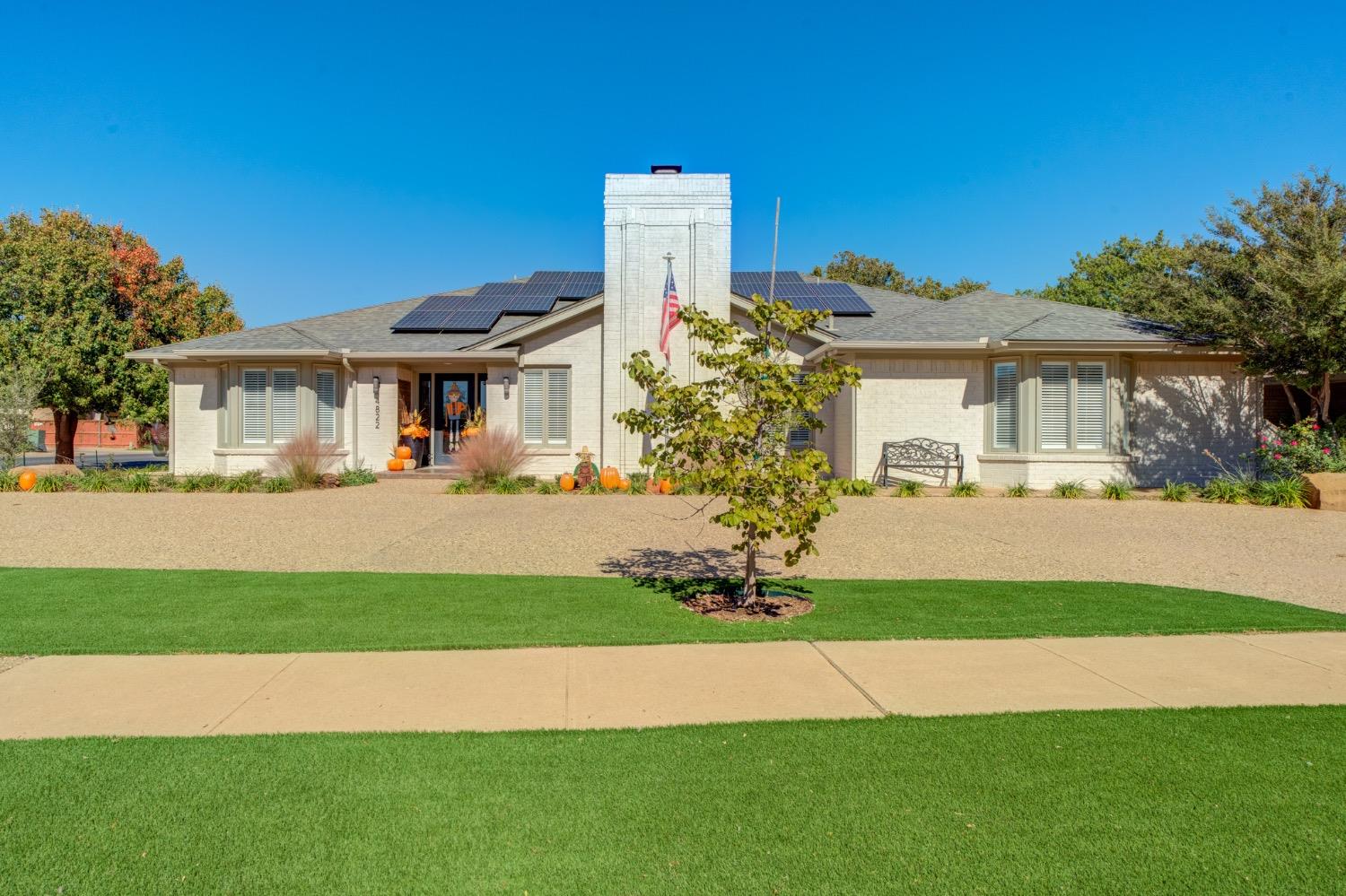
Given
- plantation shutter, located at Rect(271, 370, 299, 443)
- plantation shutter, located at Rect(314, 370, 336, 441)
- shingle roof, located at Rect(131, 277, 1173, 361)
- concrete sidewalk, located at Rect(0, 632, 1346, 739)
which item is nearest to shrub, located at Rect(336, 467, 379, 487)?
plantation shutter, located at Rect(314, 370, 336, 441)

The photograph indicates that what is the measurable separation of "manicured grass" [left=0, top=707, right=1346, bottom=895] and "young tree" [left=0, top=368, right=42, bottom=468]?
1850 centimetres

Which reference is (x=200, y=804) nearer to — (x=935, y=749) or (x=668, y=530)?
(x=935, y=749)

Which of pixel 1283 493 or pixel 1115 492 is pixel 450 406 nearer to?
pixel 1115 492

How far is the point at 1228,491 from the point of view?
14969 millimetres

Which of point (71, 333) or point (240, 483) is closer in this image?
point (240, 483)

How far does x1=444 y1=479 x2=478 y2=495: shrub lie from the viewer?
15.9m

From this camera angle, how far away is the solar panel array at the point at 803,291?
20656 mm

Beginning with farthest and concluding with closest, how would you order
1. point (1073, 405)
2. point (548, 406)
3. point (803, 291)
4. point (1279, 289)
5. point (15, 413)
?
point (803, 291) < point (548, 406) < point (15, 413) < point (1073, 405) < point (1279, 289)

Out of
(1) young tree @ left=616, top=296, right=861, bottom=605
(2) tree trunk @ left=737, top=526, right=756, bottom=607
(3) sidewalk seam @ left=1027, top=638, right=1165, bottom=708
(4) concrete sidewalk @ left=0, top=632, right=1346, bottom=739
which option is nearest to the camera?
(4) concrete sidewalk @ left=0, top=632, right=1346, bottom=739

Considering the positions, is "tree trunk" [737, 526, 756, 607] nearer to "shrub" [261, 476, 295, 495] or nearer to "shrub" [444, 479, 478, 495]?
"shrub" [444, 479, 478, 495]

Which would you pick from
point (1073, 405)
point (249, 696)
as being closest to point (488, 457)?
point (249, 696)

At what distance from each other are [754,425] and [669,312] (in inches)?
447

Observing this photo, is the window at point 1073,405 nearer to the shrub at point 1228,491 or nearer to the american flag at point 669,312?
the shrub at point 1228,491

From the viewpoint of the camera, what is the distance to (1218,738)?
161 inches
